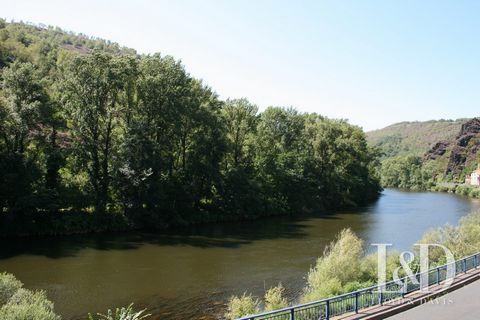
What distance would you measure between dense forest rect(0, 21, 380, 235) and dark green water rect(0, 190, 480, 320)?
3.60 m

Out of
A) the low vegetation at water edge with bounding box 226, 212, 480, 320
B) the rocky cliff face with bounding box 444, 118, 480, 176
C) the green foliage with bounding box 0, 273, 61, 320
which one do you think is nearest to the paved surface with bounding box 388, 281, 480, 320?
the low vegetation at water edge with bounding box 226, 212, 480, 320

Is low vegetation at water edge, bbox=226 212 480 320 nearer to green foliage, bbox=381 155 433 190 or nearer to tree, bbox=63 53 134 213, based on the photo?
tree, bbox=63 53 134 213

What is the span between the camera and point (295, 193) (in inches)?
2525

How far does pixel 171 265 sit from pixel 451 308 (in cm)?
1841

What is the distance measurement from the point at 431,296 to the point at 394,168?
154085 mm

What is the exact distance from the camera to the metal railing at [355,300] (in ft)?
40.6

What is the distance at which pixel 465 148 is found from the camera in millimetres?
171250

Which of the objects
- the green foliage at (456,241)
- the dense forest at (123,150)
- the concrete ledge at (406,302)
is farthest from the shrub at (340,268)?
the dense forest at (123,150)

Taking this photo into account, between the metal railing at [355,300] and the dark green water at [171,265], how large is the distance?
7.29 meters

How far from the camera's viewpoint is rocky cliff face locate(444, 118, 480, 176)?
546ft

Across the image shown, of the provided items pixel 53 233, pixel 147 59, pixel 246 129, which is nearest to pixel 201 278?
pixel 53 233

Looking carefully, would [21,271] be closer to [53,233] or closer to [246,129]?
[53,233]
